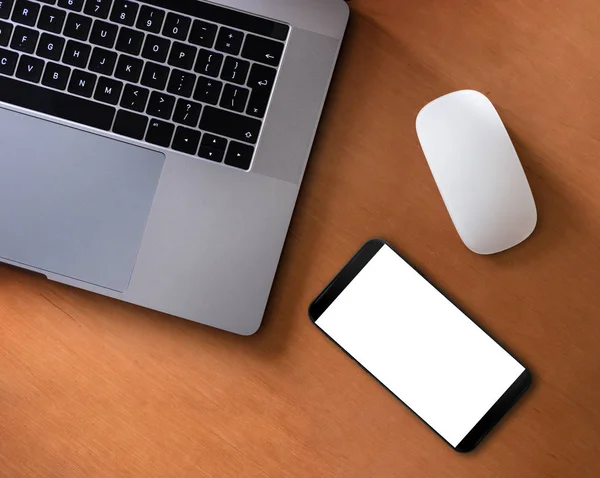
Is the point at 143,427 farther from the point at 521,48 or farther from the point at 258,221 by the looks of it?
the point at 521,48

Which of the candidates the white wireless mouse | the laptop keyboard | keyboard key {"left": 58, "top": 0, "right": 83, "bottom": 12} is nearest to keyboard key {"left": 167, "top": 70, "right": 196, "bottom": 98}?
the laptop keyboard

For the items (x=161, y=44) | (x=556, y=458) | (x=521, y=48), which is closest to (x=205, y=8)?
(x=161, y=44)

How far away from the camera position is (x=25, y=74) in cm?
58

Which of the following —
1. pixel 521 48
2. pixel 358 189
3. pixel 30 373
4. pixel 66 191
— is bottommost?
pixel 30 373

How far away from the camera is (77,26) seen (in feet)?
1.88

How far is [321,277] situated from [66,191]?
0.80 feet

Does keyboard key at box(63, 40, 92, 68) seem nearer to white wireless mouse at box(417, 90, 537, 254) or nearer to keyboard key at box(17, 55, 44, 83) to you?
keyboard key at box(17, 55, 44, 83)

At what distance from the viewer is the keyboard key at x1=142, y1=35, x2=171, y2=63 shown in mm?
571

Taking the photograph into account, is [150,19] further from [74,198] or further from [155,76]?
[74,198]

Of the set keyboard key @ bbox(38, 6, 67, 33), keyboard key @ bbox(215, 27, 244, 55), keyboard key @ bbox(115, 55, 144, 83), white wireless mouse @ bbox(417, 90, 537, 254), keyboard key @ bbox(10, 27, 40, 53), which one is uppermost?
white wireless mouse @ bbox(417, 90, 537, 254)

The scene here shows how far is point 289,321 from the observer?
60 centimetres

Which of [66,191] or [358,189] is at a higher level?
[358,189]

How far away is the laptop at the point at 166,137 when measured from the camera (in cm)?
57

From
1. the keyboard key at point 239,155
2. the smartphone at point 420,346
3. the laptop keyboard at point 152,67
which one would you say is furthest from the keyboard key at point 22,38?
the smartphone at point 420,346
